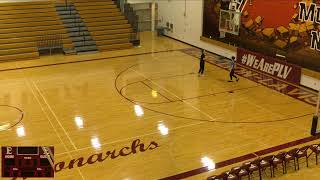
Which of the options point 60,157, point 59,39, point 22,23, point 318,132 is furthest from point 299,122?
point 22,23

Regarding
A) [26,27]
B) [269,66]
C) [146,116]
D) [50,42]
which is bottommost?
[146,116]

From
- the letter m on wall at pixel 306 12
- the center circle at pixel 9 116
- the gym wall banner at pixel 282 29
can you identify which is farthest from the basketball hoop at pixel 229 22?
the center circle at pixel 9 116

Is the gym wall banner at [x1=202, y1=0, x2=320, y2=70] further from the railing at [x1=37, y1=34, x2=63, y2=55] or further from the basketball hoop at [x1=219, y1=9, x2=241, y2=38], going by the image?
the railing at [x1=37, y1=34, x2=63, y2=55]

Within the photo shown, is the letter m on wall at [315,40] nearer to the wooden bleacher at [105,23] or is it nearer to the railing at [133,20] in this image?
the wooden bleacher at [105,23]

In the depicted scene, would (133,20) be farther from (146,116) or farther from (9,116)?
(9,116)

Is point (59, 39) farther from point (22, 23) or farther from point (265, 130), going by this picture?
point (265, 130)

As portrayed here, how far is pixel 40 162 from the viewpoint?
7434mm

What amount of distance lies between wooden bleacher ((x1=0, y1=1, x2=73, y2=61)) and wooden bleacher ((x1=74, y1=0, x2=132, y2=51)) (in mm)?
1972

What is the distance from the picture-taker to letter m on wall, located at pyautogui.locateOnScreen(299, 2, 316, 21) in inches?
735

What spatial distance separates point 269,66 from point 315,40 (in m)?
3.15

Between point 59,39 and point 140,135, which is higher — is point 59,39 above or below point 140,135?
above

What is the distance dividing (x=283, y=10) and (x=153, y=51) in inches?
362

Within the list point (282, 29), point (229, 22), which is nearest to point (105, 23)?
point (229, 22)

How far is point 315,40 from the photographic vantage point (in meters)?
18.6
